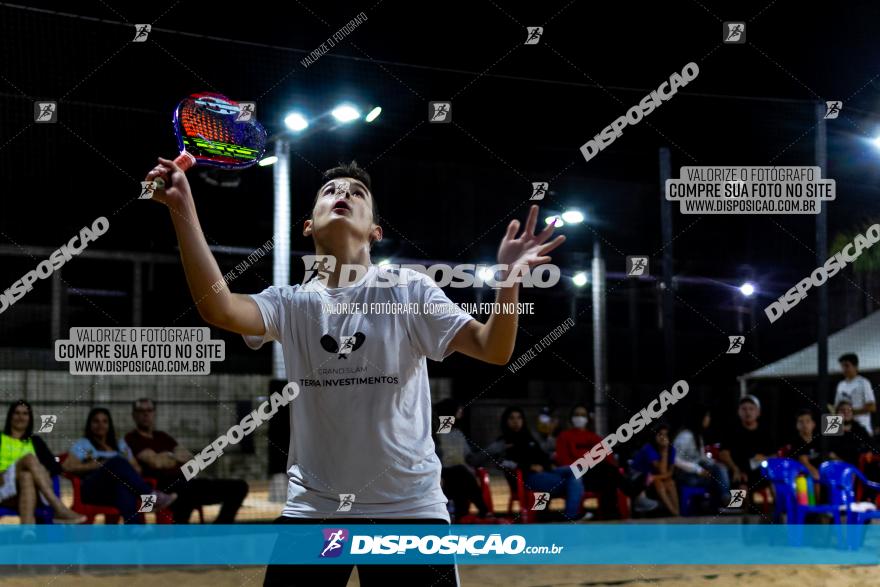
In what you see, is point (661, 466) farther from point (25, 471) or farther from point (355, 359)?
Answer: point (355, 359)

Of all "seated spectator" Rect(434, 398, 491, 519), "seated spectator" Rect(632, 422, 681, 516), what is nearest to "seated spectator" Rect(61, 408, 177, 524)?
"seated spectator" Rect(434, 398, 491, 519)

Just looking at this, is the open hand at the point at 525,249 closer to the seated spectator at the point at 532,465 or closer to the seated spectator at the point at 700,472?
the seated spectator at the point at 532,465

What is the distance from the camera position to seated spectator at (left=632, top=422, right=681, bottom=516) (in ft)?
26.2

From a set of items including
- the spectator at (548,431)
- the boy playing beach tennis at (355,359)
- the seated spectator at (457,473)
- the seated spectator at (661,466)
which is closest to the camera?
the boy playing beach tennis at (355,359)

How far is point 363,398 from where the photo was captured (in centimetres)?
223

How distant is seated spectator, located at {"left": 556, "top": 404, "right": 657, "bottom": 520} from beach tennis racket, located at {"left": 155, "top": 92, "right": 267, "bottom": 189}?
5.31 meters

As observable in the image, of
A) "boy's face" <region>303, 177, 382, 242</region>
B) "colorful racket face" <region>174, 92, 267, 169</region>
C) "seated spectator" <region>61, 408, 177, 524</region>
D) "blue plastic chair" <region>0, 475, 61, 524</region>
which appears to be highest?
"colorful racket face" <region>174, 92, 267, 169</region>

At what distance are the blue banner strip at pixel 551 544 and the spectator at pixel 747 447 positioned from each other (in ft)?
1.66

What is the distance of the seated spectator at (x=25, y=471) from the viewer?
20.1 feet

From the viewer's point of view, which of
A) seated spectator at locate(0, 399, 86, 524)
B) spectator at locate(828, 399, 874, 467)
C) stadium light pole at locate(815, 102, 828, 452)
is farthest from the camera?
stadium light pole at locate(815, 102, 828, 452)

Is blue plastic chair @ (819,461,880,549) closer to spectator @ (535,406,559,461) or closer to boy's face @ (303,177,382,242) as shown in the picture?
spectator @ (535,406,559,461)

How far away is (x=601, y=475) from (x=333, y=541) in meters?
6.08

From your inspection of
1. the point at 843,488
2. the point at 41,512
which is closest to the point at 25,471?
the point at 41,512

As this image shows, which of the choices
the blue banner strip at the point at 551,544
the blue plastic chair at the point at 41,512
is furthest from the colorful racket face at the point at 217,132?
the blue plastic chair at the point at 41,512
